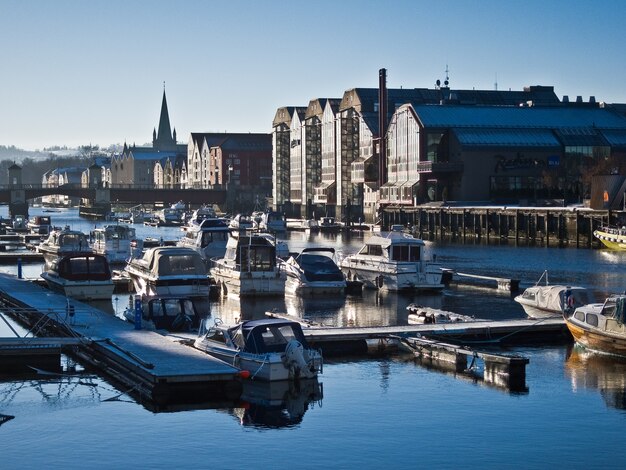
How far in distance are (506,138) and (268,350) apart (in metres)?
113

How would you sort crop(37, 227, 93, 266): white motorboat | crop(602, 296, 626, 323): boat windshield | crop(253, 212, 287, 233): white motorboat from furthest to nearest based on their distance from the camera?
crop(253, 212, 287, 233): white motorboat < crop(37, 227, 93, 266): white motorboat < crop(602, 296, 626, 323): boat windshield

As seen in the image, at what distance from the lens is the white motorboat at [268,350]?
124ft

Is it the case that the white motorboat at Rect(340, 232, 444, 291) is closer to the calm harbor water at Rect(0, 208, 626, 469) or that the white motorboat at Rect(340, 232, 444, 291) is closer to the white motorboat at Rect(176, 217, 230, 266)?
the white motorboat at Rect(176, 217, 230, 266)

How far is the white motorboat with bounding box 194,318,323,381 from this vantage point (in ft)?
124

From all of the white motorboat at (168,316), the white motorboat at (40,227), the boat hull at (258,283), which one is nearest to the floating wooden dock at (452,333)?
the white motorboat at (168,316)

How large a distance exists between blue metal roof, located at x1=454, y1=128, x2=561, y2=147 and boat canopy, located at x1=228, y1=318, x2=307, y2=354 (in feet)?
357

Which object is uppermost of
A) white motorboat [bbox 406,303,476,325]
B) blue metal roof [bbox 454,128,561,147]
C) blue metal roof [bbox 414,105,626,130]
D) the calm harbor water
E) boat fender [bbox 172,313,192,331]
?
blue metal roof [bbox 414,105,626,130]

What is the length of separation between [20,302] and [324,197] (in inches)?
5393

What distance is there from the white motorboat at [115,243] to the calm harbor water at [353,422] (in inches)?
1841

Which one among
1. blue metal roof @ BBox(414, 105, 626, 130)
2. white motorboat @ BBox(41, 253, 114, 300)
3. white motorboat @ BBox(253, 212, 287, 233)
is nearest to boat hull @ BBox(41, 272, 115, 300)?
white motorboat @ BBox(41, 253, 114, 300)

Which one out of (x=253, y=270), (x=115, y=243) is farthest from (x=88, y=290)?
(x=115, y=243)

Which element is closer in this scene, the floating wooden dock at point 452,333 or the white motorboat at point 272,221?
the floating wooden dock at point 452,333

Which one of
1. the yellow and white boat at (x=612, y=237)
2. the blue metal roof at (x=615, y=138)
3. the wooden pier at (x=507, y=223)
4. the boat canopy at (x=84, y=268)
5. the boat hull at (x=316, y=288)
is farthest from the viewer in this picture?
the blue metal roof at (x=615, y=138)

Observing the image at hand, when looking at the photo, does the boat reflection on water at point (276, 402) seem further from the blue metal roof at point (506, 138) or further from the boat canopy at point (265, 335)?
the blue metal roof at point (506, 138)
